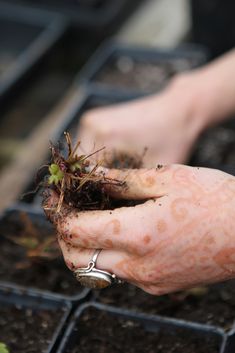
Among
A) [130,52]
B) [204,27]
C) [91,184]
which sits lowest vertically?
[91,184]

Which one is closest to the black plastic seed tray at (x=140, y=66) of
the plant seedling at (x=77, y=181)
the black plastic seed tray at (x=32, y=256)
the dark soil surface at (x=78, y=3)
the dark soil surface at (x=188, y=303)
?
the dark soil surface at (x=78, y=3)

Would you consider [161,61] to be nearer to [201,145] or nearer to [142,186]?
[201,145]

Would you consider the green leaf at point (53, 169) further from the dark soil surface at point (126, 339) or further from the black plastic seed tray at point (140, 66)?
the black plastic seed tray at point (140, 66)

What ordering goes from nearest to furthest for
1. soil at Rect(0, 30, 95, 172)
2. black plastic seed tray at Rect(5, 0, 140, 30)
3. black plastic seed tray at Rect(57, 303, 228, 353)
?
black plastic seed tray at Rect(57, 303, 228, 353)
soil at Rect(0, 30, 95, 172)
black plastic seed tray at Rect(5, 0, 140, 30)

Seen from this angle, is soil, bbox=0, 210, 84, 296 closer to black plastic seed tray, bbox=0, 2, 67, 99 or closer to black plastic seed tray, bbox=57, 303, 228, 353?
black plastic seed tray, bbox=57, 303, 228, 353

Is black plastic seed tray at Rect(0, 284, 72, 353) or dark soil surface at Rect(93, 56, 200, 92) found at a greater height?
dark soil surface at Rect(93, 56, 200, 92)

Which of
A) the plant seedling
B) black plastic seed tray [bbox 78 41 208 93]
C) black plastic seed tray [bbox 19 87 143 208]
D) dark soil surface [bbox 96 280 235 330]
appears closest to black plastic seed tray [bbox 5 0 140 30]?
black plastic seed tray [bbox 78 41 208 93]

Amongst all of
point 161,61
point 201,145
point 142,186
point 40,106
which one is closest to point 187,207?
point 142,186
